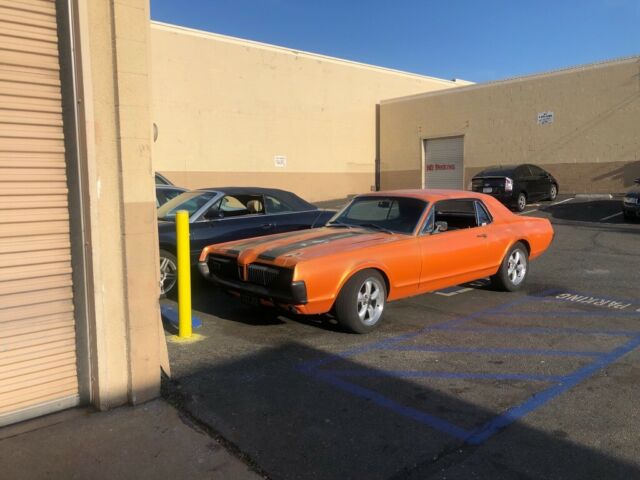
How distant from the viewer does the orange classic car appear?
5086 millimetres

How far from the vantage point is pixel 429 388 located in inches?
163

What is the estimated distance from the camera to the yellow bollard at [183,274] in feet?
17.4

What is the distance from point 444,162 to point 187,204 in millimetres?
21586

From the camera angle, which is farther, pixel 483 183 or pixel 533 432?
pixel 483 183

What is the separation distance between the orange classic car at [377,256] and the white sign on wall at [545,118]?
17301 mm

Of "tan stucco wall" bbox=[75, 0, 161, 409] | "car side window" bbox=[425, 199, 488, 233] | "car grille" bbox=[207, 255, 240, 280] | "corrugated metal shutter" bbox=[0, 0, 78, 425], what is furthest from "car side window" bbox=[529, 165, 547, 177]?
"corrugated metal shutter" bbox=[0, 0, 78, 425]

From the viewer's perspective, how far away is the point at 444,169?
90.9 ft

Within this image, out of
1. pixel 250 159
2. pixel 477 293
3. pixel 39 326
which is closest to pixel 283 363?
pixel 39 326

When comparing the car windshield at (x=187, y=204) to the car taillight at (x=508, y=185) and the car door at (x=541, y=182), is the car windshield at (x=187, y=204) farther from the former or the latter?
the car door at (x=541, y=182)

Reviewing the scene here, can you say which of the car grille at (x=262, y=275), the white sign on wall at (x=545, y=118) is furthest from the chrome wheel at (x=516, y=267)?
the white sign on wall at (x=545, y=118)

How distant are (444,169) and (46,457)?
2626 centimetres

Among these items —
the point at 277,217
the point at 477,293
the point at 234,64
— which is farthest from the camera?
the point at 234,64

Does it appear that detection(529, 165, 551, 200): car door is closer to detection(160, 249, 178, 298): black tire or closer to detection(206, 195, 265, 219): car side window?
detection(206, 195, 265, 219): car side window

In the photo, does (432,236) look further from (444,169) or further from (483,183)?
(444,169)
